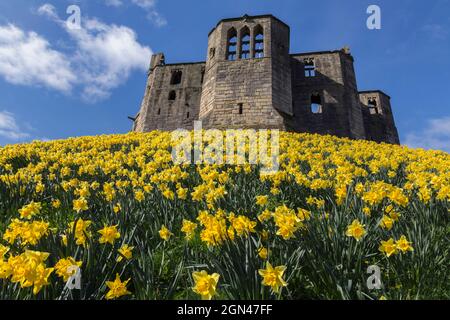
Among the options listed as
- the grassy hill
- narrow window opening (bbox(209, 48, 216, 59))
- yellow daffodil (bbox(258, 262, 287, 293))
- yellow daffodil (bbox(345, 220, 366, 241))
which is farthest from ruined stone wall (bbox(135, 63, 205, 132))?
yellow daffodil (bbox(258, 262, 287, 293))

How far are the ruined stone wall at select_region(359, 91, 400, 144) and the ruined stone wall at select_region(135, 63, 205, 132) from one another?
16577 millimetres

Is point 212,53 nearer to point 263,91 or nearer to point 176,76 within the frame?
point 263,91

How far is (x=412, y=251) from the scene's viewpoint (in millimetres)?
2113

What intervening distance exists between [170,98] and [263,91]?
1141 centimetres

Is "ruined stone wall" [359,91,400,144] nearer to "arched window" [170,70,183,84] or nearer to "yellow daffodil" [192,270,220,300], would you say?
"arched window" [170,70,183,84]

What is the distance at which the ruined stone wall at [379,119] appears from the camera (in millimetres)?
29714

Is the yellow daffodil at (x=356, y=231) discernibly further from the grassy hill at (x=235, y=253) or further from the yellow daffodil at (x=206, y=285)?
the yellow daffodil at (x=206, y=285)

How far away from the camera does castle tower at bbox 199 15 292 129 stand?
59.5ft

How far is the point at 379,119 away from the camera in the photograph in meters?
30.6

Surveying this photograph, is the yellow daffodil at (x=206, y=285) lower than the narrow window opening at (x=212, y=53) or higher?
lower

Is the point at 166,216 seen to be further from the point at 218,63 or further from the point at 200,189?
the point at 218,63

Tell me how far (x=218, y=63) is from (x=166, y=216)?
18.0 metres

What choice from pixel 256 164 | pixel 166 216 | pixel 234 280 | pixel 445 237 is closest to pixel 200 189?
pixel 166 216

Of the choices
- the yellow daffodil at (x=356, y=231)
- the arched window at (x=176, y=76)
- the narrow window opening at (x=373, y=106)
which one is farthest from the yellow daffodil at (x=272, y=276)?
the narrow window opening at (x=373, y=106)
